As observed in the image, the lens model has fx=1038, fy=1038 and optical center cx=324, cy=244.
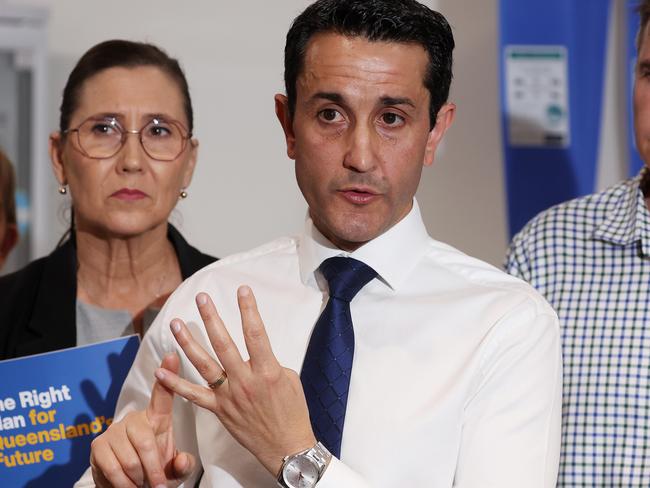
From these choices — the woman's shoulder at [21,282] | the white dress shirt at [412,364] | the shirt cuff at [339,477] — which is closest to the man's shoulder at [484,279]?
the white dress shirt at [412,364]

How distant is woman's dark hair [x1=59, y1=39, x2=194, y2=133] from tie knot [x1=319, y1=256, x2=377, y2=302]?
81 cm

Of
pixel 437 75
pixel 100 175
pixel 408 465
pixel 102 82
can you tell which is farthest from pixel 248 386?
pixel 102 82

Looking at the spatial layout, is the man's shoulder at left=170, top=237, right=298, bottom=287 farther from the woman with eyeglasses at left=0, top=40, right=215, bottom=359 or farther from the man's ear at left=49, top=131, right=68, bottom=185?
the man's ear at left=49, top=131, right=68, bottom=185

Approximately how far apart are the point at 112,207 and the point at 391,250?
2.60 ft

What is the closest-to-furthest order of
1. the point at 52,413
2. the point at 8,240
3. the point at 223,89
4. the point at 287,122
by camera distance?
the point at 287,122 < the point at 52,413 < the point at 8,240 < the point at 223,89

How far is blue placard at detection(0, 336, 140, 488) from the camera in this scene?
1969 mm

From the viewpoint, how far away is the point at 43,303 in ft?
7.35

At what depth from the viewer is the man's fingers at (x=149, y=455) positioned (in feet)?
4.89

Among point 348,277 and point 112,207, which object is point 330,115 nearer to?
point 348,277

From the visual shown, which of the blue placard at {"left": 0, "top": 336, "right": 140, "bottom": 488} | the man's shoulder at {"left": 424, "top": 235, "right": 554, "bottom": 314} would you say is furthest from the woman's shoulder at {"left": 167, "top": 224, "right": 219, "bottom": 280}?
the man's shoulder at {"left": 424, "top": 235, "right": 554, "bottom": 314}

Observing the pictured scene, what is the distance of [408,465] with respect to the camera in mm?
1571

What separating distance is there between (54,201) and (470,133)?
1.63 m

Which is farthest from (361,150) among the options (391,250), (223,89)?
(223,89)

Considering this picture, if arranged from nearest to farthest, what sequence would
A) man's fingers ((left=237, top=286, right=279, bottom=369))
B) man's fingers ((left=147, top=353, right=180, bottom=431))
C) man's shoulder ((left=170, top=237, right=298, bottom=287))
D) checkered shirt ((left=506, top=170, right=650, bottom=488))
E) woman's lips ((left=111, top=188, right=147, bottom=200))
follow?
man's fingers ((left=237, top=286, right=279, bottom=369)), man's fingers ((left=147, top=353, right=180, bottom=431)), man's shoulder ((left=170, top=237, right=298, bottom=287)), checkered shirt ((left=506, top=170, right=650, bottom=488)), woman's lips ((left=111, top=188, right=147, bottom=200))
